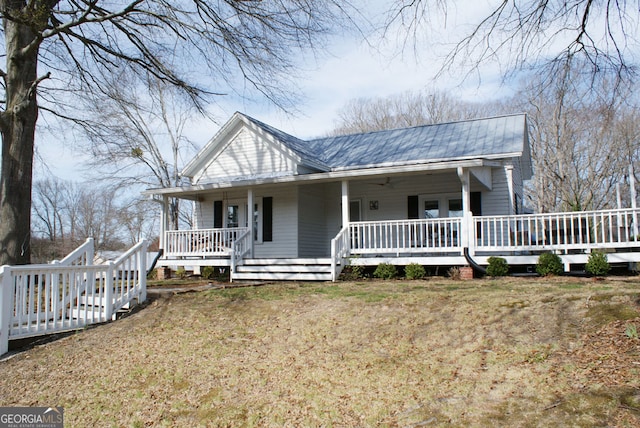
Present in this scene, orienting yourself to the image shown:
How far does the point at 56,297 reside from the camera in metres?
7.63

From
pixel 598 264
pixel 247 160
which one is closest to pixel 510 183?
pixel 598 264

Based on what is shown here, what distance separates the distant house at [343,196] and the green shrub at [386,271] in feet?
1.06

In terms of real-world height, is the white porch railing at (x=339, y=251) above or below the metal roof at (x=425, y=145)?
below

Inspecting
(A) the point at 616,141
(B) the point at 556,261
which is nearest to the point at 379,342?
(B) the point at 556,261

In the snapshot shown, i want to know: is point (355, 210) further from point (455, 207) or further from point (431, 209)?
point (455, 207)

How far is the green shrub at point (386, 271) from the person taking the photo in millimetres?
12148

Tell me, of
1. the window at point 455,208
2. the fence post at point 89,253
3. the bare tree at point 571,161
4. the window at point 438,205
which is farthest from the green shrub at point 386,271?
the bare tree at point 571,161

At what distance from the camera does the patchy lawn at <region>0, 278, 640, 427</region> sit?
432 centimetres

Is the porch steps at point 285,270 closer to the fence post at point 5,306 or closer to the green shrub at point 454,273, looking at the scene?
the green shrub at point 454,273

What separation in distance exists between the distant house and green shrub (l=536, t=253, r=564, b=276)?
1155mm

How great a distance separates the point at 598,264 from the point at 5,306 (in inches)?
444

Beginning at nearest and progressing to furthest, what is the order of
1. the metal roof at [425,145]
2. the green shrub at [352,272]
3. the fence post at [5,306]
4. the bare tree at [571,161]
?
the fence post at [5,306] → the green shrub at [352,272] → the metal roof at [425,145] → the bare tree at [571,161]

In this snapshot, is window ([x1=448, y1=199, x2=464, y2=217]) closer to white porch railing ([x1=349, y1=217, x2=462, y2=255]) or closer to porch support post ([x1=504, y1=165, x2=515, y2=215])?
white porch railing ([x1=349, y1=217, x2=462, y2=255])

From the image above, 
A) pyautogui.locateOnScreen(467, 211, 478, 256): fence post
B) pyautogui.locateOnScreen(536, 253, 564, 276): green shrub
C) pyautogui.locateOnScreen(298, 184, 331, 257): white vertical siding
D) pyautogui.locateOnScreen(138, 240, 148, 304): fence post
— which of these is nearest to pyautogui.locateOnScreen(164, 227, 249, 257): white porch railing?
pyautogui.locateOnScreen(298, 184, 331, 257): white vertical siding
